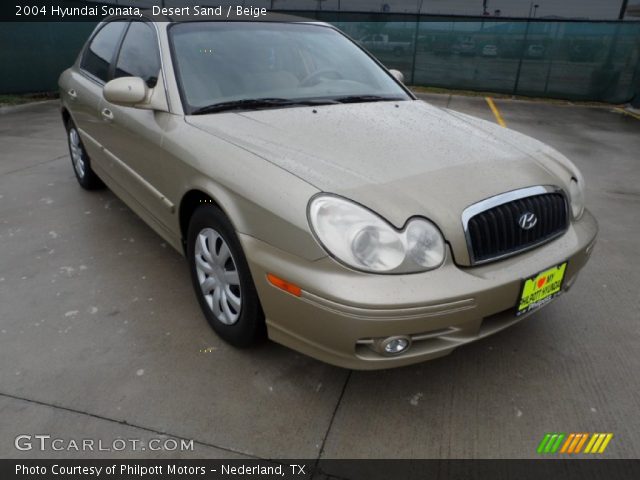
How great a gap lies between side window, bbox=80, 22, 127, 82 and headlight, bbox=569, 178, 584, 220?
3178 millimetres

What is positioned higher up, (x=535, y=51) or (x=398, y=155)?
(x=398, y=155)

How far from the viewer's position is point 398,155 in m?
2.08

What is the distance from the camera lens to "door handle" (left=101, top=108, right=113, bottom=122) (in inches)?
123

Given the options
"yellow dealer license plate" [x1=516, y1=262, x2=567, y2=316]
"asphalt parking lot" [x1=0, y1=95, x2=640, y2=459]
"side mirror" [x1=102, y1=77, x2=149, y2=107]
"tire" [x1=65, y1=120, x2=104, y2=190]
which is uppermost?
"side mirror" [x1=102, y1=77, x2=149, y2=107]

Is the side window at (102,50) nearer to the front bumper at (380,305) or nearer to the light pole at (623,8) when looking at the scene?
the front bumper at (380,305)

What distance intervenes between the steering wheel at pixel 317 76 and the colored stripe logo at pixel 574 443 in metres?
2.23

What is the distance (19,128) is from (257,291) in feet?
23.4

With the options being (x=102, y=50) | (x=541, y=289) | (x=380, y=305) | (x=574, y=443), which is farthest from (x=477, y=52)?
(x=380, y=305)

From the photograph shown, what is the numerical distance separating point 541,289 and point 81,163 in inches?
157

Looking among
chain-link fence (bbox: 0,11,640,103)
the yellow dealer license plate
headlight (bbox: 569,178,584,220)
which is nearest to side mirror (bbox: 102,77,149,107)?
the yellow dealer license plate

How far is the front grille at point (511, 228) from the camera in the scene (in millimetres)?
1819

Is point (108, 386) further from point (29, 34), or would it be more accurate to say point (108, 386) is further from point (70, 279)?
point (29, 34)
